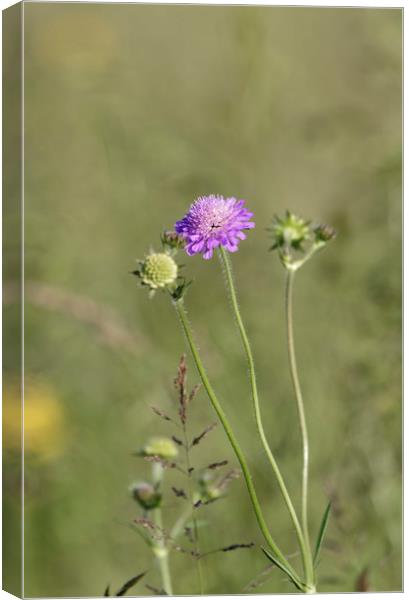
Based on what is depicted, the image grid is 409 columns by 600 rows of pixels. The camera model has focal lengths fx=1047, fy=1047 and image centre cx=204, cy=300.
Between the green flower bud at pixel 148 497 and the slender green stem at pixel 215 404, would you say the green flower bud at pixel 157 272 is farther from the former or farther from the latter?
the green flower bud at pixel 148 497

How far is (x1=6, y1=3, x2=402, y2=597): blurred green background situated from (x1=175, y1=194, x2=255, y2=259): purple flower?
598 millimetres

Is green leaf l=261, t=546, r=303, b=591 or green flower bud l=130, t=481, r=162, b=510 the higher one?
green flower bud l=130, t=481, r=162, b=510

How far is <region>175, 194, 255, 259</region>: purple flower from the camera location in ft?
→ 3.43

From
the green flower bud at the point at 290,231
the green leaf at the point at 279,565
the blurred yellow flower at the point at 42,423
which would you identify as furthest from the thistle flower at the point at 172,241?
the blurred yellow flower at the point at 42,423

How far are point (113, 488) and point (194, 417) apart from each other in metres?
0.19

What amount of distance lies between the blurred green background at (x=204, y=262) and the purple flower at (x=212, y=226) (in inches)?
23.6

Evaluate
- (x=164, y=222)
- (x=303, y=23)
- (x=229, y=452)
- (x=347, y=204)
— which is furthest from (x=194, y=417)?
(x=303, y=23)

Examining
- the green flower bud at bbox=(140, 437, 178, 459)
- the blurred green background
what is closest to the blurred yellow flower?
the blurred green background

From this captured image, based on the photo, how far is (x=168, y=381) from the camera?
1.68 metres

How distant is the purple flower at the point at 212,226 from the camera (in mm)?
1047

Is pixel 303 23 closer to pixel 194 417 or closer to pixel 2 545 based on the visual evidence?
pixel 194 417

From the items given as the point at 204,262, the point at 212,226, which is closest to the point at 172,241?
the point at 212,226

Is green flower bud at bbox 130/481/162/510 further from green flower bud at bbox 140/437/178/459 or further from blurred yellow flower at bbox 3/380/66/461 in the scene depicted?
blurred yellow flower at bbox 3/380/66/461

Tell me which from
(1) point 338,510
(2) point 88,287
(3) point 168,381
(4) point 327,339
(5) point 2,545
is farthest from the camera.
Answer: (2) point 88,287
